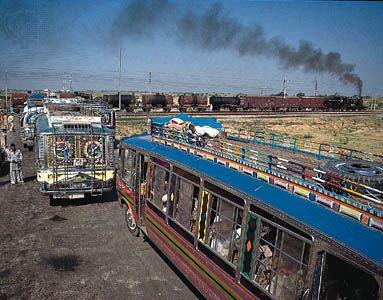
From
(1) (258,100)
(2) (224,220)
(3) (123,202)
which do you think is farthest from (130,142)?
(1) (258,100)

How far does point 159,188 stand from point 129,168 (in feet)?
6.87

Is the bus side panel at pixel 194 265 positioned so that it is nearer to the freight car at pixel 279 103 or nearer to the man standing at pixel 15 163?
the man standing at pixel 15 163

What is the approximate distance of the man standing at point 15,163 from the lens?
1375 centimetres

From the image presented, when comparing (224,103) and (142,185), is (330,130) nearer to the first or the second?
(224,103)

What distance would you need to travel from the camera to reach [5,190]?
13555 millimetres

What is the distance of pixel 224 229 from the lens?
211 inches

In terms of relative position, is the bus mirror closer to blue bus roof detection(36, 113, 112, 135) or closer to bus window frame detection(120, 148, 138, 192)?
bus window frame detection(120, 148, 138, 192)

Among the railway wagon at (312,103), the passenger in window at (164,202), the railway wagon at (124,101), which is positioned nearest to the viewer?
the passenger in window at (164,202)

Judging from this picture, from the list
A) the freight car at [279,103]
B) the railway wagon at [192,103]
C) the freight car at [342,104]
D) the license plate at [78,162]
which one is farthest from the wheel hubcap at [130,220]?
the freight car at [342,104]

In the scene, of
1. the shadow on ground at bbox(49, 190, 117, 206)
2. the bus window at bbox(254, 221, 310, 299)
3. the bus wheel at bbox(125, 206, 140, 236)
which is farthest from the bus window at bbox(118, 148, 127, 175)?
the bus window at bbox(254, 221, 310, 299)

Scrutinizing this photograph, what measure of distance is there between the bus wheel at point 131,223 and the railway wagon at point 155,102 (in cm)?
4727

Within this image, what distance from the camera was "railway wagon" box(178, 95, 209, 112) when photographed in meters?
58.9

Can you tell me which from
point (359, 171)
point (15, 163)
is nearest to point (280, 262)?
point (359, 171)

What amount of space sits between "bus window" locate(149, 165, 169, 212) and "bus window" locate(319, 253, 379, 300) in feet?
14.0
